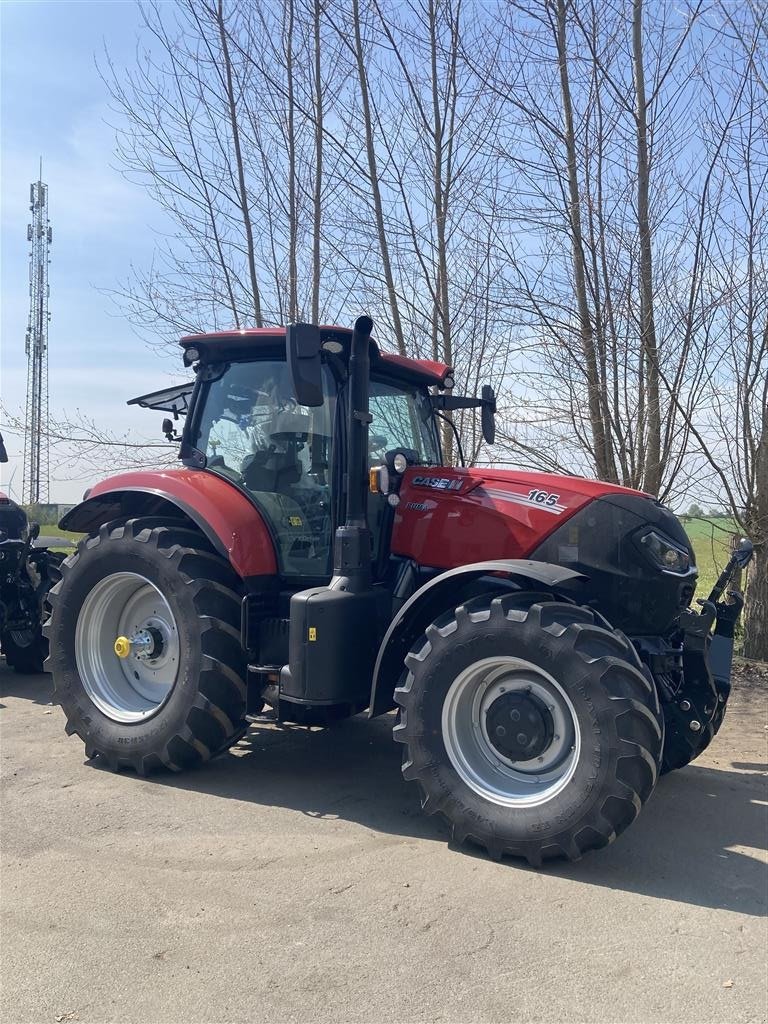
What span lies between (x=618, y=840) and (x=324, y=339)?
294 cm

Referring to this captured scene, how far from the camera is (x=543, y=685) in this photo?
149 inches

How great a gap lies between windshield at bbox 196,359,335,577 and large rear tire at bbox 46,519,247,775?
42 cm

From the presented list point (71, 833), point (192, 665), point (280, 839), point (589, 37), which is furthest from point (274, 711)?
point (589, 37)

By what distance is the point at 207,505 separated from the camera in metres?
4.71

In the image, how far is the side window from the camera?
4985mm

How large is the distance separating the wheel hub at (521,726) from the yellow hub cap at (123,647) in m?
2.29

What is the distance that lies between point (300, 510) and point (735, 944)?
2897 millimetres

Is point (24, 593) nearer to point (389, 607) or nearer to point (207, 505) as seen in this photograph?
point (207, 505)

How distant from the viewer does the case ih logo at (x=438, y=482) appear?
4516 millimetres

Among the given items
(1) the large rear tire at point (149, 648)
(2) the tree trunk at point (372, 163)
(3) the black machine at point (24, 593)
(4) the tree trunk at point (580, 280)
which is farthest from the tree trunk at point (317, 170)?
(1) the large rear tire at point (149, 648)

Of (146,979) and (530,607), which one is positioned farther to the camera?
(530,607)

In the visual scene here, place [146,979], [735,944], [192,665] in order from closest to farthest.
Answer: [146,979] → [735,944] → [192,665]

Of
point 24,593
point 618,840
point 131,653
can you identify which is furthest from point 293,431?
point 24,593

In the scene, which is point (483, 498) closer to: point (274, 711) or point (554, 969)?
point (274, 711)
